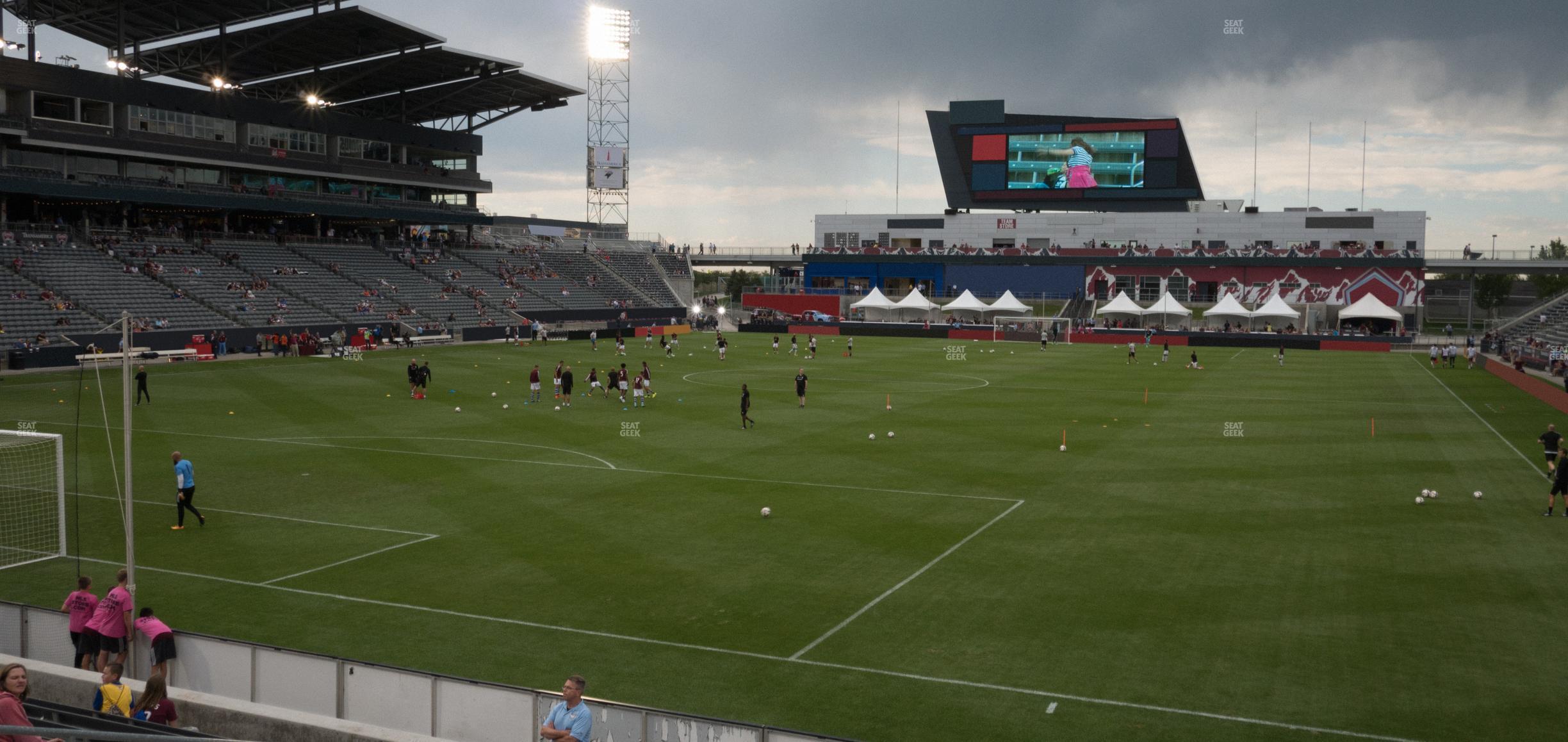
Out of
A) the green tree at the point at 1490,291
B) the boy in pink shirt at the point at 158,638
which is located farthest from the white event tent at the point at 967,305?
the boy in pink shirt at the point at 158,638

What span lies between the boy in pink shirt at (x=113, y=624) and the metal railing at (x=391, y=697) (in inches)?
9.4

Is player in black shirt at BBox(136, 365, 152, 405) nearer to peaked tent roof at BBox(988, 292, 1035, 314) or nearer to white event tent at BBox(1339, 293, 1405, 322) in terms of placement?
peaked tent roof at BBox(988, 292, 1035, 314)

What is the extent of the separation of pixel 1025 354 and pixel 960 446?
4066 centimetres

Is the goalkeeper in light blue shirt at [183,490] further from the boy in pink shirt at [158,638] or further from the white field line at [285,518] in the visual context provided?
the boy in pink shirt at [158,638]

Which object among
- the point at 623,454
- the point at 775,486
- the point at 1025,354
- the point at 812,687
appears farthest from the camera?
the point at 1025,354

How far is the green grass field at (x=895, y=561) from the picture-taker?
13391 millimetres

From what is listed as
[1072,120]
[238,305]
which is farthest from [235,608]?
[1072,120]

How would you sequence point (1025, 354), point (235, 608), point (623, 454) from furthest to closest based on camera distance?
point (1025, 354) < point (623, 454) < point (235, 608)

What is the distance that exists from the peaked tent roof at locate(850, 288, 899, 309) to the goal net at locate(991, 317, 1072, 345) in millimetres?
10198

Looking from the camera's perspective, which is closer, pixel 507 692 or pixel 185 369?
pixel 507 692

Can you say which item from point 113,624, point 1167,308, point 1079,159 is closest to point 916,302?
point 1167,308

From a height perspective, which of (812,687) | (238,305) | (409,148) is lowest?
(812,687)

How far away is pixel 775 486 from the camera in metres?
25.5

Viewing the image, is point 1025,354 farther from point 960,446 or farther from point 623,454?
point 623,454
